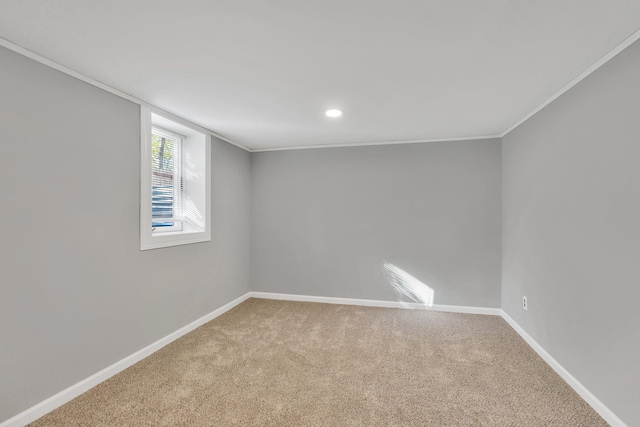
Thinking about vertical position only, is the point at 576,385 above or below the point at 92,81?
below

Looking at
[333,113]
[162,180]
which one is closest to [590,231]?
[333,113]

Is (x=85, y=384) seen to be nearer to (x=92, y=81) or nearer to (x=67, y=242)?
(x=67, y=242)

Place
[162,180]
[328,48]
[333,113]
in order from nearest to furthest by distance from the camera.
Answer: [328,48] < [333,113] < [162,180]

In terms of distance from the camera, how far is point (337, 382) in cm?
Result: 216

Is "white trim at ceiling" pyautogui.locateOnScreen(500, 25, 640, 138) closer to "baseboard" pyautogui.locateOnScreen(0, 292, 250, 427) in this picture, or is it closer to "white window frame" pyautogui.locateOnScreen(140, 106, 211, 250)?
"white window frame" pyautogui.locateOnScreen(140, 106, 211, 250)

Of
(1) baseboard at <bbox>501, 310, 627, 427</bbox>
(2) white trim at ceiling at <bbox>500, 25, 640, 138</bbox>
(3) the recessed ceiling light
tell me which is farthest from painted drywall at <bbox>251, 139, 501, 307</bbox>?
(3) the recessed ceiling light

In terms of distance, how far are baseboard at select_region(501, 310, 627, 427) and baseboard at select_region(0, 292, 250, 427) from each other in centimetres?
333

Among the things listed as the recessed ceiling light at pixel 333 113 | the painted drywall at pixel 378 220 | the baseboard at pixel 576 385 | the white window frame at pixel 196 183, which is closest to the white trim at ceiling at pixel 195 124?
the white window frame at pixel 196 183

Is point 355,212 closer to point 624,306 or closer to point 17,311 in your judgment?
point 624,306

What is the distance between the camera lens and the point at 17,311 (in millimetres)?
1712

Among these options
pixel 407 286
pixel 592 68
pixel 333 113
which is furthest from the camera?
pixel 407 286

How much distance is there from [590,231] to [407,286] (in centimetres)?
219

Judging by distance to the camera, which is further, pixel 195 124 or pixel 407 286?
pixel 407 286

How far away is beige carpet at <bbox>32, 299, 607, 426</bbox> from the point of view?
1.80 m
